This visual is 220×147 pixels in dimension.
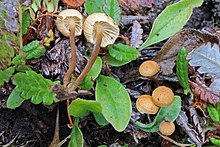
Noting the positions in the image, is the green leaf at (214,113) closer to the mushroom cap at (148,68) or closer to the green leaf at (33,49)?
the mushroom cap at (148,68)

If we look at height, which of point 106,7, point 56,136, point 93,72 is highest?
point 106,7

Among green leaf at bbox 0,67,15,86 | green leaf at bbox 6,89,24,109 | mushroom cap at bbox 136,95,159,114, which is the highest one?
green leaf at bbox 0,67,15,86

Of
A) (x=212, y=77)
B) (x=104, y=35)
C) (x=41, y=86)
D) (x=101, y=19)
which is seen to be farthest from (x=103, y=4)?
(x=212, y=77)

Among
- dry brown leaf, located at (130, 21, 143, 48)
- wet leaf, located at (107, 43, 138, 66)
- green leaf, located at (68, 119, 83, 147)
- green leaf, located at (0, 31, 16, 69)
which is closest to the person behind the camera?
green leaf, located at (0, 31, 16, 69)

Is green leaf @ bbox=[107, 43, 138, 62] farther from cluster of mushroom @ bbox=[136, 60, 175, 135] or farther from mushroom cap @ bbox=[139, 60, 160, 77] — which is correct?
cluster of mushroom @ bbox=[136, 60, 175, 135]

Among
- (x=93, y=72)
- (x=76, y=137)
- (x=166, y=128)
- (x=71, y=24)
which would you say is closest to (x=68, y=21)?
(x=71, y=24)

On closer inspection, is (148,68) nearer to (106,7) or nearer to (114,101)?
(114,101)

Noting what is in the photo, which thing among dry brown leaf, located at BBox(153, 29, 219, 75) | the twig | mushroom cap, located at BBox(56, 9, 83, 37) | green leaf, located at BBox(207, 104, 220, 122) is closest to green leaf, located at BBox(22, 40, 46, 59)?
mushroom cap, located at BBox(56, 9, 83, 37)
